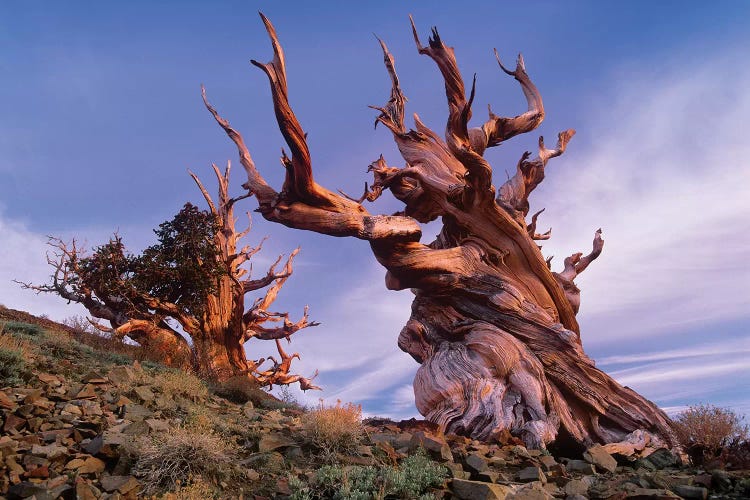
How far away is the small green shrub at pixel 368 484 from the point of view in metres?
5.06

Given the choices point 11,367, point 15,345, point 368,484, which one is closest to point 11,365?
point 11,367

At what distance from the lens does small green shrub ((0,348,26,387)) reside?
7.24 m

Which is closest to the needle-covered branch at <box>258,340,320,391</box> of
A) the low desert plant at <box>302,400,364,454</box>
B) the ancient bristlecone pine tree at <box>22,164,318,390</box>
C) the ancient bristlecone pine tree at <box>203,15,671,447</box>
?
the ancient bristlecone pine tree at <box>22,164,318,390</box>

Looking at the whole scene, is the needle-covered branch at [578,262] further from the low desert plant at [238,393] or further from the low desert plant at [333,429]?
the low desert plant at [333,429]

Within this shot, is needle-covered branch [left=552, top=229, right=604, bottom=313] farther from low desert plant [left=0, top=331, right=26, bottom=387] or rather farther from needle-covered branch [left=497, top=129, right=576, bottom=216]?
low desert plant [left=0, top=331, right=26, bottom=387]

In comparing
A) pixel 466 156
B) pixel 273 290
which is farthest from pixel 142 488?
pixel 273 290

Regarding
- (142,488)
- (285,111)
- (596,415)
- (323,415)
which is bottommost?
(142,488)

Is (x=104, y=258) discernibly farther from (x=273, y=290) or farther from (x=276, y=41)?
Result: (x=276, y=41)

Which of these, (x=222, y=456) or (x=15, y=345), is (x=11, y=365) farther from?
(x=222, y=456)

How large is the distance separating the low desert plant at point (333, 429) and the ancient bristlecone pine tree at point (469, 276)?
3595 millimetres

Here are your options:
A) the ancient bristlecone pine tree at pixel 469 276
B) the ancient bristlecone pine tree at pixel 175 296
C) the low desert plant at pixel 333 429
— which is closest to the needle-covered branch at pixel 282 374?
the ancient bristlecone pine tree at pixel 175 296

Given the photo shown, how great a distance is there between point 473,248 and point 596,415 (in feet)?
14.6

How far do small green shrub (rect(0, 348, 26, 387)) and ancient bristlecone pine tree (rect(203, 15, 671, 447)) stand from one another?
4641 millimetres

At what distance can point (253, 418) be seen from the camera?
26.9 feet
